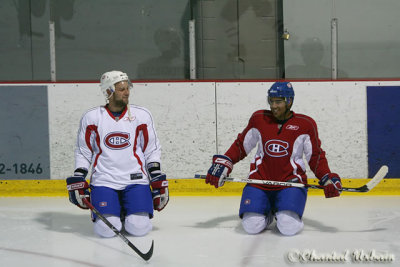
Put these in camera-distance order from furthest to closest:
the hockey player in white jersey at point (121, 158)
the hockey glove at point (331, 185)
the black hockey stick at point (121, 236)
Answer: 1. the hockey player in white jersey at point (121, 158)
2. the hockey glove at point (331, 185)
3. the black hockey stick at point (121, 236)

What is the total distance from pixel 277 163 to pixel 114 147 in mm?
853

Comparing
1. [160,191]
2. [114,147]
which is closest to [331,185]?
[160,191]

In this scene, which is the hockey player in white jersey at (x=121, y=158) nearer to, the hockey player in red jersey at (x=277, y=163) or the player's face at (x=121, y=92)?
the player's face at (x=121, y=92)

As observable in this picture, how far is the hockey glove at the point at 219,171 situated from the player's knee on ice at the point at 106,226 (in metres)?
0.50

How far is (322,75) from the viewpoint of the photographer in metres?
5.02

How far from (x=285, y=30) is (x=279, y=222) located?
216 cm

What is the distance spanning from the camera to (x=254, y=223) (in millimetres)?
3510

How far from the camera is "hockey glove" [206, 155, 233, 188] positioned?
11.7 feet

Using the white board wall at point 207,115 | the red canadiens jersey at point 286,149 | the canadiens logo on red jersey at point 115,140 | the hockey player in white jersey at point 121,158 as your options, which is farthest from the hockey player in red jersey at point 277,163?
the white board wall at point 207,115

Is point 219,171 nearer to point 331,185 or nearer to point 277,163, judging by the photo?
point 277,163

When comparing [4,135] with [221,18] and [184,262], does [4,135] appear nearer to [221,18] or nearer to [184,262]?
[221,18]

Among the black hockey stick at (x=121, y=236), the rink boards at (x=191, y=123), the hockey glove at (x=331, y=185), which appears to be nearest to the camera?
the black hockey stick at (x=121, y=236)

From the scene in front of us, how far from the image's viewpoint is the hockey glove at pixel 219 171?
3.57m

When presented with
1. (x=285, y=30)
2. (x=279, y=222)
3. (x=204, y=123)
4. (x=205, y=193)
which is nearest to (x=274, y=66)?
(x=285, y=30)
